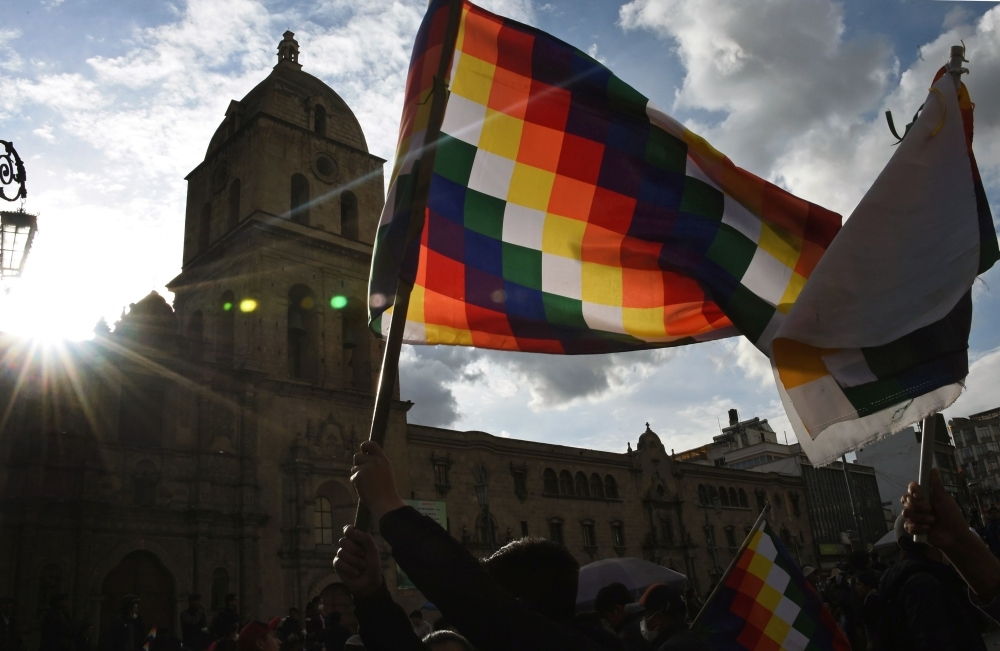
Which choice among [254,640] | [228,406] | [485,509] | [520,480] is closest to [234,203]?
[228,406]

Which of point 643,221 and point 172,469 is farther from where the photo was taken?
point 172,469

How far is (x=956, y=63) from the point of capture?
345 cm

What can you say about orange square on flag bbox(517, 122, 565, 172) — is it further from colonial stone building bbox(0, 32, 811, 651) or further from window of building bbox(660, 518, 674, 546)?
window of building bbox(660, 518, 674, 546)

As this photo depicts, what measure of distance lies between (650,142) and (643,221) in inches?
20.1

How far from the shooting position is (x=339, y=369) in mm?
27703

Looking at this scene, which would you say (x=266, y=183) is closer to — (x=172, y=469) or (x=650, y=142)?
(x=172, y=469)

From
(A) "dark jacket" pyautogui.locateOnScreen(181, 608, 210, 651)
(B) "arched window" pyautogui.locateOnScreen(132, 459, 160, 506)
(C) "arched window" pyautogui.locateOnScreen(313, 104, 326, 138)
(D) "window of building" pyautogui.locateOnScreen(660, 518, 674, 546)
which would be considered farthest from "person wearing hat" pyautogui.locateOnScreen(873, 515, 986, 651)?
(D) "window of building" pyautogui.locateOnScreen(660, 518, 674, 546)

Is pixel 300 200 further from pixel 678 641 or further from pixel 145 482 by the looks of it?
pixel 678 641

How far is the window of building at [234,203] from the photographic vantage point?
96.1 feet

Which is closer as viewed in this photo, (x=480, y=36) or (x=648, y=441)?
(x=480, y=36)

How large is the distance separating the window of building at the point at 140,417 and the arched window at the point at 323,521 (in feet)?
17.3

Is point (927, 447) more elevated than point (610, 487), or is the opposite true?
point (610, 487)

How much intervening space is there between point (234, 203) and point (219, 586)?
14.0 metres

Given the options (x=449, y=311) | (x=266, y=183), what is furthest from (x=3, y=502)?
(x=449, y=311)
